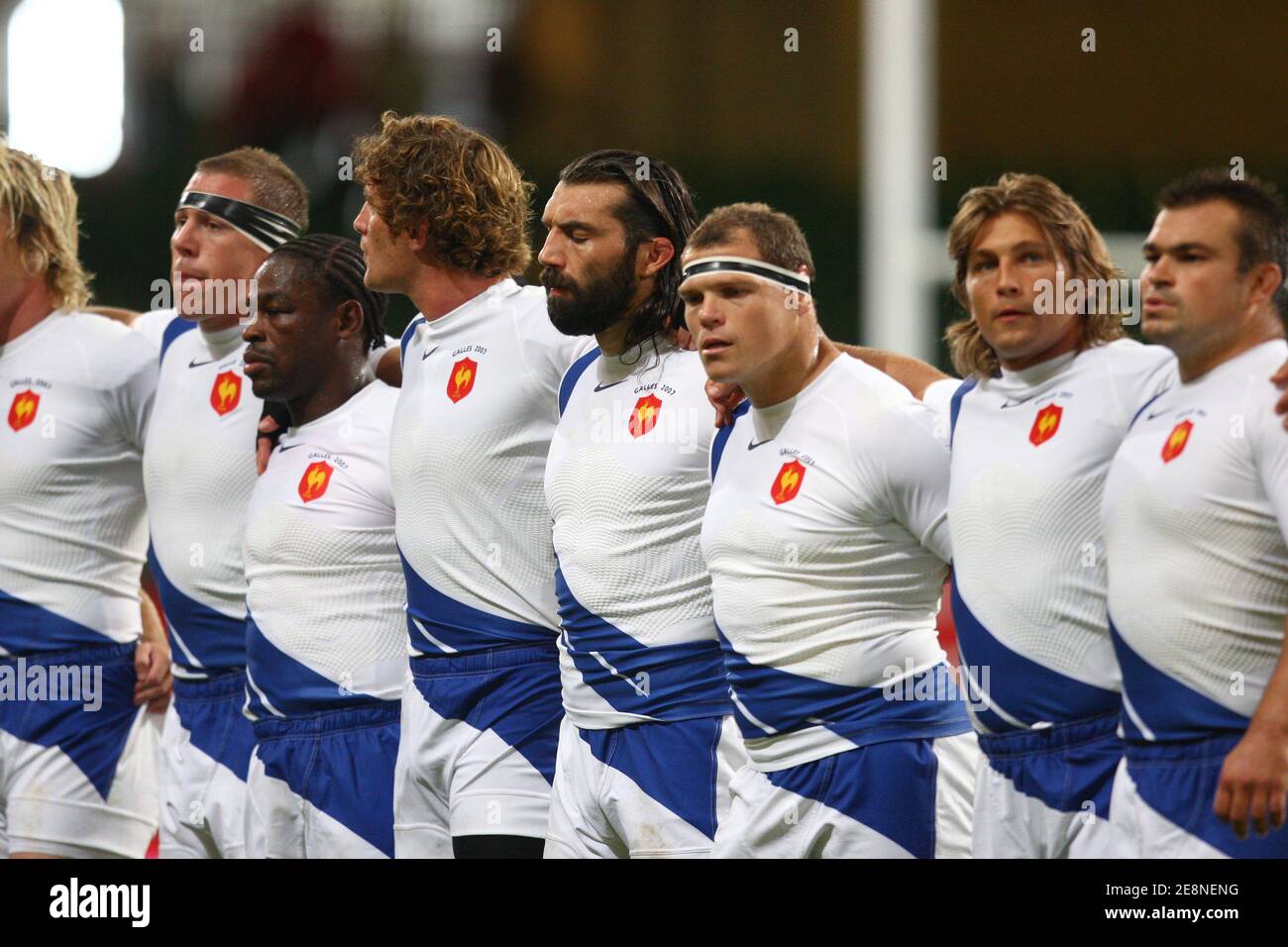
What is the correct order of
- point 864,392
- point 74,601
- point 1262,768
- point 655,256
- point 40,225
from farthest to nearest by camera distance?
point 40,225 < point 74,601 < point 655,256 < point 864,392 < point 1262,768

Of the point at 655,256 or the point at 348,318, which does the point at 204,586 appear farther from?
the point at 655,256

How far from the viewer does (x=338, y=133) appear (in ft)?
35.1

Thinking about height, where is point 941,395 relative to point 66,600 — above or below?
above

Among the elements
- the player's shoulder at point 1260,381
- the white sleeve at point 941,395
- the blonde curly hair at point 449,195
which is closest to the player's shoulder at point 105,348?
the blonde curly hair at point 449,195

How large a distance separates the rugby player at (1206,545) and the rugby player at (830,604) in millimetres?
491

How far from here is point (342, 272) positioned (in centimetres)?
527

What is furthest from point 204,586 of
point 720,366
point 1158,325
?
point 1158,325

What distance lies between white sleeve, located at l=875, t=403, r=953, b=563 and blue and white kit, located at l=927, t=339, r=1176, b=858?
92mm


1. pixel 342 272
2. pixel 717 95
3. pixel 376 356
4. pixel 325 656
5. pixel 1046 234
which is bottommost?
pixel 325 656

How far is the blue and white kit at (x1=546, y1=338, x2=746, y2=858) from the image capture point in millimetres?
4457

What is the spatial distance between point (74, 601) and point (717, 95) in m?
5.99

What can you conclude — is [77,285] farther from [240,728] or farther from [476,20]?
[476,20]

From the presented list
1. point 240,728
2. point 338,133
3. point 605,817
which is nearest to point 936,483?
point 605,817

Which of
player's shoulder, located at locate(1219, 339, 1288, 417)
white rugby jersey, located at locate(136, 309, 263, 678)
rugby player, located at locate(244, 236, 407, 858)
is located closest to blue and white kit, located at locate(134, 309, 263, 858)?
white rugby jersey, located at locate(136, 309, 263, 678)
